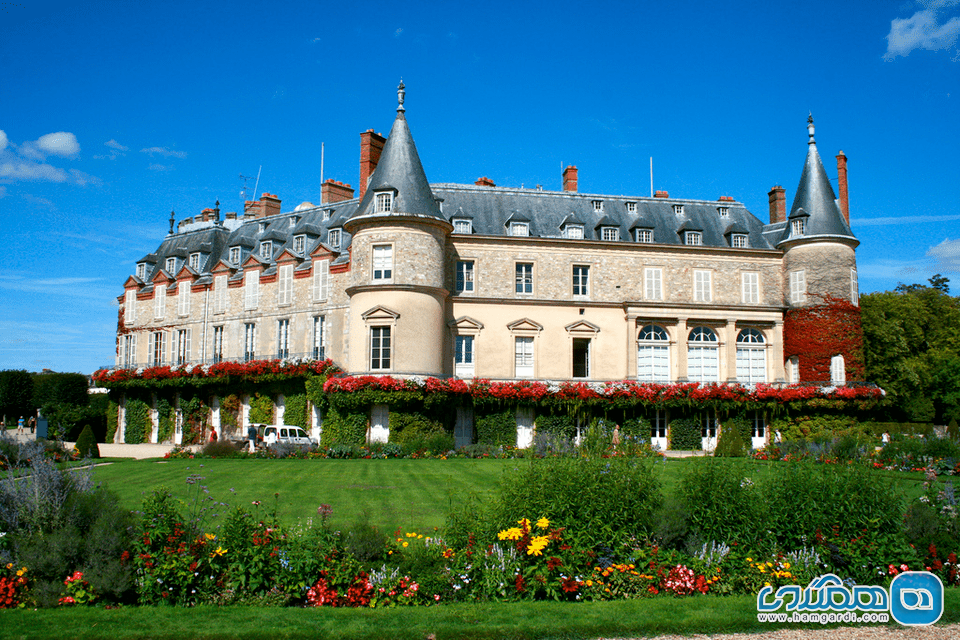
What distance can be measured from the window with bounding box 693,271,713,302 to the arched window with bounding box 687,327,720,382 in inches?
56.3

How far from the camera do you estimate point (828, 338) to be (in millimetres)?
34938

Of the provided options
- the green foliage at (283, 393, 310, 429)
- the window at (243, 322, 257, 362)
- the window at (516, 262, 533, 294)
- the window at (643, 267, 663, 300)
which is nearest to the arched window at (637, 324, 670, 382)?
the window at (643, 267, 663, 300)

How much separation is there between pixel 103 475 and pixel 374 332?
12746 mm

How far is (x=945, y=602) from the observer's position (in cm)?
963

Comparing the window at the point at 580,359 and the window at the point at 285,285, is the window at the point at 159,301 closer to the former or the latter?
the window at the point at 285,285

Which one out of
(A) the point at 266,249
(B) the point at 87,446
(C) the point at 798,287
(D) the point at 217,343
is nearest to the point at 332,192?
(A) the point at 266,249

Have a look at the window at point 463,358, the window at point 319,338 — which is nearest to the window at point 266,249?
the window at point 319,338

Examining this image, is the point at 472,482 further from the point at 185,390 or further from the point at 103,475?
the point at 185,390

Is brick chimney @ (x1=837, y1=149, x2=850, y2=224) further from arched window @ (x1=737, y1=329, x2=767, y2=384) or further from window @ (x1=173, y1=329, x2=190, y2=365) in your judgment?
window @ (x1=173, y1=329, x2=190, y2=365)

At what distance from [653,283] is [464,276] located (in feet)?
29.6

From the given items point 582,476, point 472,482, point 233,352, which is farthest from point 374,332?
point 582,476

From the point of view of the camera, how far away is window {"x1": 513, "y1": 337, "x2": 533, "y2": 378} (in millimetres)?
34750

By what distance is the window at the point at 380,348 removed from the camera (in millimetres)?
31219

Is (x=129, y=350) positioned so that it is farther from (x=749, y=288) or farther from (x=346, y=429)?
(x=749, y=288)
